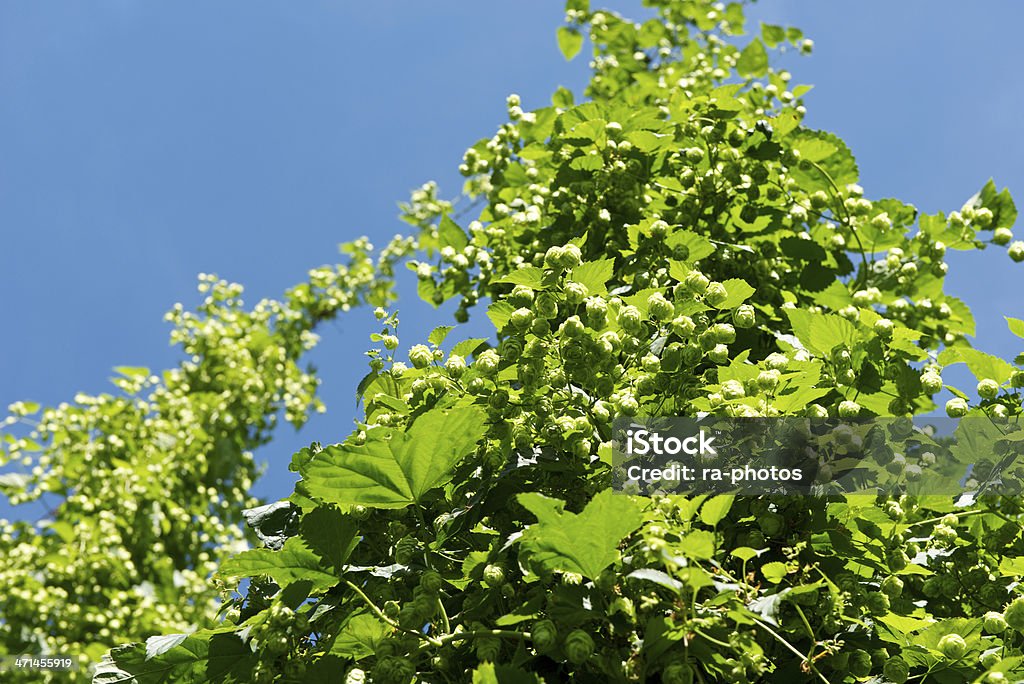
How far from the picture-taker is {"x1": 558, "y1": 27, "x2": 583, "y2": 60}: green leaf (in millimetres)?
4977

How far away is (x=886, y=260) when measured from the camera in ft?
9.90

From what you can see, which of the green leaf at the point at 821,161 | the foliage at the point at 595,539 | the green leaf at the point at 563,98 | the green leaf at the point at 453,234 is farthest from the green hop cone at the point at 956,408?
the green leaf at the point at 563,98

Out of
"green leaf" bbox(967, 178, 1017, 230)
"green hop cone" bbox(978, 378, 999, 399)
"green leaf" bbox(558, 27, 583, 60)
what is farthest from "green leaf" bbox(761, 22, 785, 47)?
"green hop cone" bbox(978, 378, 999, 399)

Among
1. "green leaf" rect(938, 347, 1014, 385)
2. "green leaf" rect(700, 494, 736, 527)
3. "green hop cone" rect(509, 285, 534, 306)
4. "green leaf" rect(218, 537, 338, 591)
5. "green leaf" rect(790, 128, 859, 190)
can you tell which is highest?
"green leaf" rect(790, 128, 859, 190)

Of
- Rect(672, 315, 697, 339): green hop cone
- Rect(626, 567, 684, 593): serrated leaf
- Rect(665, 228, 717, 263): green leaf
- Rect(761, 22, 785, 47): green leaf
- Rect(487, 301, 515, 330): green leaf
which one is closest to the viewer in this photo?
Rect(626, 567, 684, 593): serrated leaf

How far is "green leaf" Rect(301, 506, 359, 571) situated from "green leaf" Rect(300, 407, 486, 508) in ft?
0.15

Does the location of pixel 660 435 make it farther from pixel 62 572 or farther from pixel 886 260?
pixel 62 572

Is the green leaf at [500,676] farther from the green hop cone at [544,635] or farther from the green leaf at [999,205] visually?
the green leaf at [999,205]

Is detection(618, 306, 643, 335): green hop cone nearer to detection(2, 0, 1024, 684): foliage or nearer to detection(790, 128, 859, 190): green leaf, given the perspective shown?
detection(2, 0, 1024, 684): foliage

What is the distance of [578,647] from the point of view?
1.39m

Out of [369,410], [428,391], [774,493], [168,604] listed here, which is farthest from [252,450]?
[774,493]

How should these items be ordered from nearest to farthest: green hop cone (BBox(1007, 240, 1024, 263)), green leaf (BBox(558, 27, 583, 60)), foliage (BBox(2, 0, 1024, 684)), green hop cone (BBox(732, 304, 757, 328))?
foliage (BBox(2, 0, 1024, 684)), green hop cone (BBox(732, 304, 757, 328)), green hop cone (BBox(1007, 240, 1024, 263)), green leaf (BBox(558, 27, 583, 60))

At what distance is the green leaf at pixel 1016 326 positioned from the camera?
78.7 inches

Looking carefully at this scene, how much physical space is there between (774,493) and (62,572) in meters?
5.54
